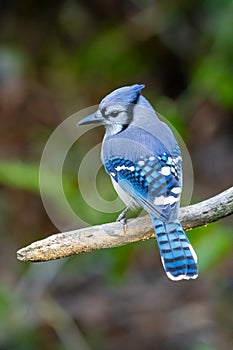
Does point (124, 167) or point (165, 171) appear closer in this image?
point (165, 171)

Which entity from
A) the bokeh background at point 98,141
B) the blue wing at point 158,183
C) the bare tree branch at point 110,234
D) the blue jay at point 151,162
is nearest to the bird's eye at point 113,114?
the blue jay at point 151,162

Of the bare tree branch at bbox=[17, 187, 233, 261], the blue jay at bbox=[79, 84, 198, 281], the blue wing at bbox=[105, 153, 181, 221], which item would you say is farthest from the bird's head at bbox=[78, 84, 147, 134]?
the bare tree branch at bbox=[17, 187, 233, 261]

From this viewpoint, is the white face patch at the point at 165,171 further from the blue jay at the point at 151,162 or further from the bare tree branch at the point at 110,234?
the bare tree branch at the point at 110,234

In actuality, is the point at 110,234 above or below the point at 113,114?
below

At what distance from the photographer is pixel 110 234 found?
5.97 feet

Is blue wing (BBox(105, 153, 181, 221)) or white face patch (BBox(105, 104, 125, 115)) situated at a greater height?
white face patch (BBox(105, 104, 125, 115))

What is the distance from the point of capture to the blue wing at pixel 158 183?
69.3 inches

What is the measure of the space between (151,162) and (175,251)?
7.8 inches

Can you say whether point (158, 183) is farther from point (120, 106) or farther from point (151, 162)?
point (120, 106)

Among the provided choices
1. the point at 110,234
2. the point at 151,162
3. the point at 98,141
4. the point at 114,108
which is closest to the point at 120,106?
the point at 114,108

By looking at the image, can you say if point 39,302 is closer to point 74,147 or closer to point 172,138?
point 74,147

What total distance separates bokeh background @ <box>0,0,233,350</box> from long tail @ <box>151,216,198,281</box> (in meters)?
1.86

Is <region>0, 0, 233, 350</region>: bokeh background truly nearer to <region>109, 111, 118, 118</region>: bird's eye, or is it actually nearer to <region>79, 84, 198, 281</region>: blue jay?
<region>79, 84, 198, 281</region>: blue jay

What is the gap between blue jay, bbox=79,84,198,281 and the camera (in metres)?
1.73
